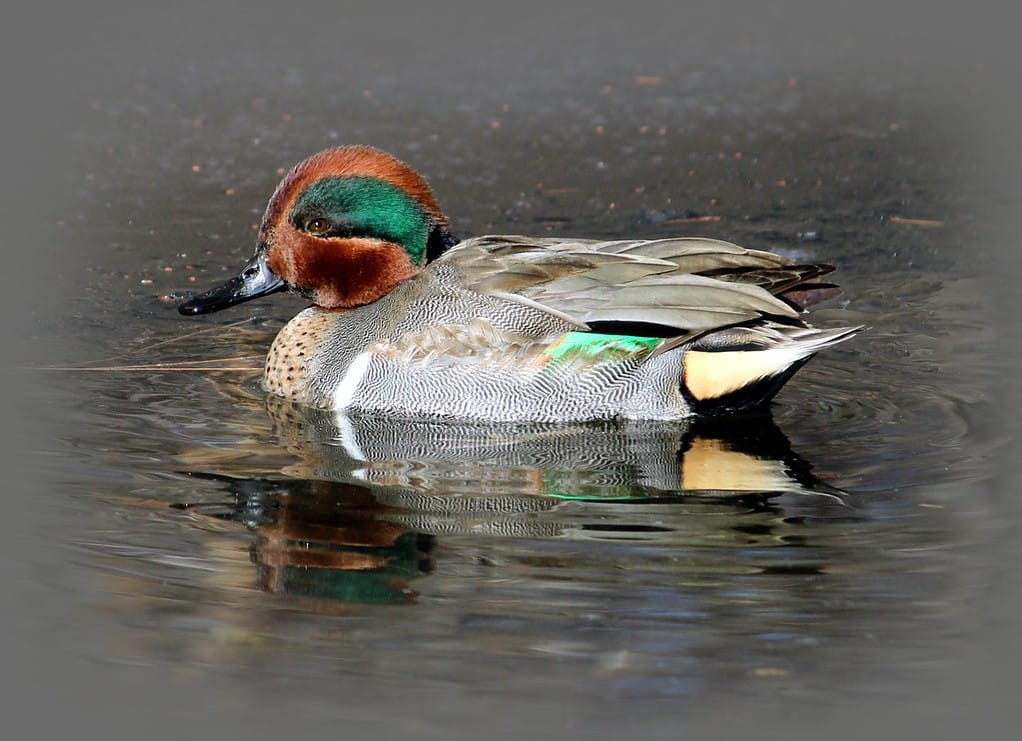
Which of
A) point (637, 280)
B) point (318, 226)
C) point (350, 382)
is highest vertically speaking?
point (318, 226)

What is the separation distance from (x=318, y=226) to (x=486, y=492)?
7.07 feet

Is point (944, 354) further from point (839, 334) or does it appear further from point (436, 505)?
point (436, 505)

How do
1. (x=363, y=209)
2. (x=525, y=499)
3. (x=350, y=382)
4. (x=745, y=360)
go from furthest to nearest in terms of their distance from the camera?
(x=363, y=209), (x=350, y=382), (x=745, y=360), (x=525, y=499)

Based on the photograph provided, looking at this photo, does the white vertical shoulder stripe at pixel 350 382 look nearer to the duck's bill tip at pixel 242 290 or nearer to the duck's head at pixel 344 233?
the duck's head at pixel 344 233

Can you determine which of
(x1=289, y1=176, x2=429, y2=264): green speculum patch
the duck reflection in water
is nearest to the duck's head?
(x1=289, y1=176, x2=429, y2=264): green speculum patch

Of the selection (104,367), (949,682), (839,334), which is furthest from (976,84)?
(949,682)

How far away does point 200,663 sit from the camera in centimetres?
423

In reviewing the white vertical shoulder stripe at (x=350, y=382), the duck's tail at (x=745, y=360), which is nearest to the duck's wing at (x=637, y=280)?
the duck's tail at (x=745, y=360)

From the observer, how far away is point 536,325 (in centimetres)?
670

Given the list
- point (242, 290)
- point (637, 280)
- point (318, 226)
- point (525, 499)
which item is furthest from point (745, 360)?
point (242, 290)

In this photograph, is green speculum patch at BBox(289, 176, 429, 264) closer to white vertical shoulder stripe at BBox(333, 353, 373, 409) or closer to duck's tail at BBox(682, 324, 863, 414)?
white vertical shoulder stripe at BBox(333, 353, 373, 409)

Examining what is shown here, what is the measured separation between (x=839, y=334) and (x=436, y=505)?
2227 millimetres

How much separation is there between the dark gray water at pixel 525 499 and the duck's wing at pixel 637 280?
1.78 feet

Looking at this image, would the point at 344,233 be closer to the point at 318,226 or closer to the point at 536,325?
the point at 318,226
